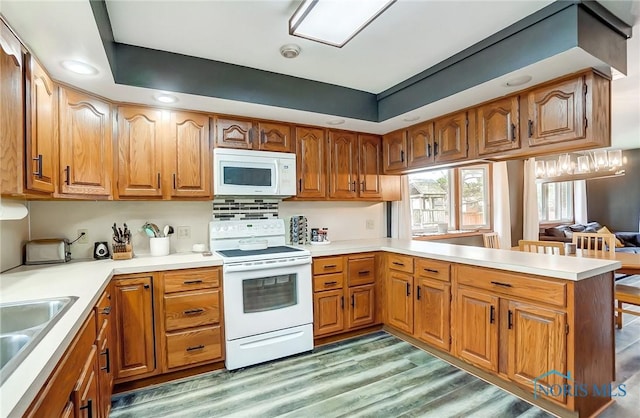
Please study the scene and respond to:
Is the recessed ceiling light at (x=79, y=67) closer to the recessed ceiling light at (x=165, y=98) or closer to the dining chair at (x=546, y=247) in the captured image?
the recessed ceiling light at (x=165, y=98)

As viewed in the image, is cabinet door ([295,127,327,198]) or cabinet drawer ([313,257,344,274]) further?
cabinet door ([295,127,327,198])

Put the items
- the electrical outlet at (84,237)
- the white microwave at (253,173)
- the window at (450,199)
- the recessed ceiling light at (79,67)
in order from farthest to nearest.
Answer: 1. the window at (450,199)
2. the white microwave at (253,173)
3. the electrical outlet at (84,237)
4. the recessed ceiling light at (79,67)

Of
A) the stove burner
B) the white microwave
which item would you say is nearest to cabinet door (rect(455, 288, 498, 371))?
the stove burner

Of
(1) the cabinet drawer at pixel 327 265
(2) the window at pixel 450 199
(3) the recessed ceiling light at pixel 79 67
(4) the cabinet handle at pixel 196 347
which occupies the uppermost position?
(3) the recessed ceiling light at pixel 79 67

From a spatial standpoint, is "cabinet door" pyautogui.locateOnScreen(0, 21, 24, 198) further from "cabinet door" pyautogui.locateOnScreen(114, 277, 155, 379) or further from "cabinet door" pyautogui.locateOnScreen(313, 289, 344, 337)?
"cabinet door" pyautogui.locateOnScreen(313, 289, 344, 337)

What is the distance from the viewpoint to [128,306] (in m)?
2.24

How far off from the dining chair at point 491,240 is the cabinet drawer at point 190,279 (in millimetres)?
3970

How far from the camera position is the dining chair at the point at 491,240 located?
187 inches

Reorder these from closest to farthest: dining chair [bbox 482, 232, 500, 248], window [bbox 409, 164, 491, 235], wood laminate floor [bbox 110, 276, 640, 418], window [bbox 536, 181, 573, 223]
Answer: wood laminate floor [bbox 110, 276, 640, 418]
window [bbox 409, 164, 491, 235]
dining chair [bbox 482, 232, 500, 248]
window [bbox 536, 181, 573, 223]

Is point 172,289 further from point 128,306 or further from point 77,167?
point 77,167

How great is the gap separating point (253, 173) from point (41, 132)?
57.8 inches

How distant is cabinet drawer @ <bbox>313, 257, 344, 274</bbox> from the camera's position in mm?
2918

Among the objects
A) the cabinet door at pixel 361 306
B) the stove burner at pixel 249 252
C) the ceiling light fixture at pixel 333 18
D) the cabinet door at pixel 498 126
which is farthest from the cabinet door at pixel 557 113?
the stove burner at pixel 249 252

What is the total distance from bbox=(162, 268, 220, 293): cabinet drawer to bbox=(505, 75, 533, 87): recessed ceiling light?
2.56m
